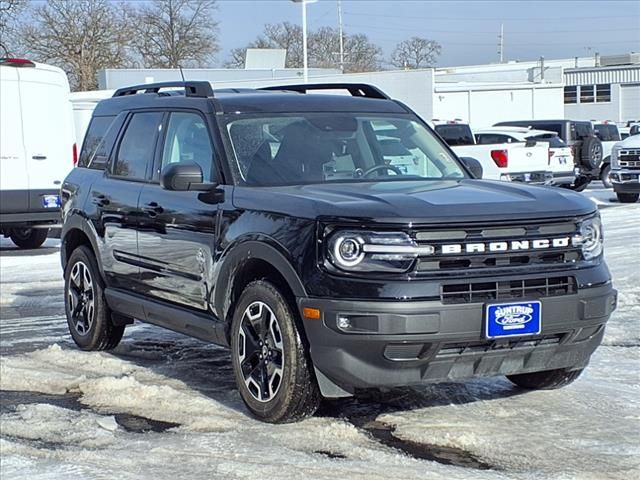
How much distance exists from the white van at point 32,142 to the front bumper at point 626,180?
11.0 m

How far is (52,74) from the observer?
49.6 feet

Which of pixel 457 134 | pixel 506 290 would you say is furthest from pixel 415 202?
pixel 457 134

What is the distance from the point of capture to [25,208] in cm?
1455

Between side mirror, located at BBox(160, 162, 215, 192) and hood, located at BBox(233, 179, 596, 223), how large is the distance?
0.27 metres

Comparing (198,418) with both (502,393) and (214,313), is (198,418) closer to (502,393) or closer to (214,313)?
(214,313)

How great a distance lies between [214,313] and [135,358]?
172cm

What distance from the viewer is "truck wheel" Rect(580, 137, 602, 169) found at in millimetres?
24812

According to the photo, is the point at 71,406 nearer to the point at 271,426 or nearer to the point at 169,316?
the point at 169,316

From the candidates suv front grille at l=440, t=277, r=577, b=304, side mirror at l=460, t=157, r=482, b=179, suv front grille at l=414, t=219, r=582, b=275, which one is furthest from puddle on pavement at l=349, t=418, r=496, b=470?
side mirror at l=460, t=157, r=482, b=179

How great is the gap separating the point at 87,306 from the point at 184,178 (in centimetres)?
224

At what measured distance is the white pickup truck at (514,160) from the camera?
18.8 m

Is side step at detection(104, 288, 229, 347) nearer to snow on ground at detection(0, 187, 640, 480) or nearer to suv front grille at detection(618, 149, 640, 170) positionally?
snow on ground at detection(0, 187, 640, 480)

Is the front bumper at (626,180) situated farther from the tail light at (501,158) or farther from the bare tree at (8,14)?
the bare tree at (8,14)

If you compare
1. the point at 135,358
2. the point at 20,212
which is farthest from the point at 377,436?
the point at 20,212
